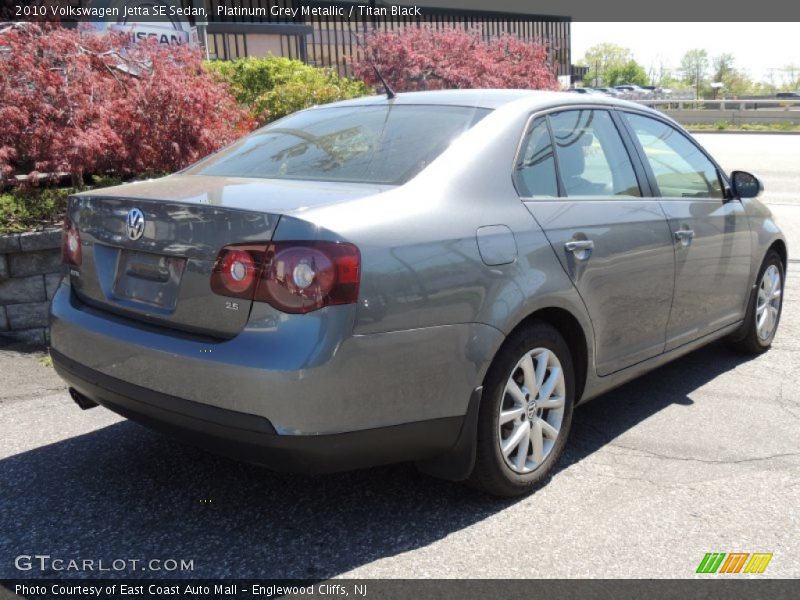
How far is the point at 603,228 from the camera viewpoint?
13.0 feet

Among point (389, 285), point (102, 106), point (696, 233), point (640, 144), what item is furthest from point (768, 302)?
point (102, 106)

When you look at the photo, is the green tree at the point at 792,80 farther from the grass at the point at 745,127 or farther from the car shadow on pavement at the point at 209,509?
the car shadow on pavement at the point at 209,509

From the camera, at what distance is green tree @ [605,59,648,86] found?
400 ft

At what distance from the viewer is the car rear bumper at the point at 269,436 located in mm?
2918

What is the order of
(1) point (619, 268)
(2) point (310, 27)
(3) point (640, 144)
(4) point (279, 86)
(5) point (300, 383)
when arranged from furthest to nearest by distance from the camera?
(2) point (310, 27)
(4) point (279, 86)
(3) point (640, 144)
(1) point (619, 268)
(5) point (300, 383)

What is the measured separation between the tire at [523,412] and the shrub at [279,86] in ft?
23.2

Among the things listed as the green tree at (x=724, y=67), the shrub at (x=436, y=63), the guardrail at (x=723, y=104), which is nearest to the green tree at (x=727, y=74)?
the green tree at (x=724, y=67)

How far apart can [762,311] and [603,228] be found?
236cm

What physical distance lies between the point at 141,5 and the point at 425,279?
851cm

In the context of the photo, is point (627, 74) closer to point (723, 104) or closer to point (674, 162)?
point (723, 104)

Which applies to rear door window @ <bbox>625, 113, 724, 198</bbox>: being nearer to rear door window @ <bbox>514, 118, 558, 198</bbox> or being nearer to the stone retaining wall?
rear door window @ <bbox>514, 118, 558, 198</bbox>

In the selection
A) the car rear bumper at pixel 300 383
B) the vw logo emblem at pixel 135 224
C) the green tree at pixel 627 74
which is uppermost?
the green tree at pixel 627 74

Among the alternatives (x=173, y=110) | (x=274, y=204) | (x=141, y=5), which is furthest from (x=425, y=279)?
(x=141, y=5)

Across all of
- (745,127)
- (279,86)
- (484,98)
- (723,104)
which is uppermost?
(723,104)
